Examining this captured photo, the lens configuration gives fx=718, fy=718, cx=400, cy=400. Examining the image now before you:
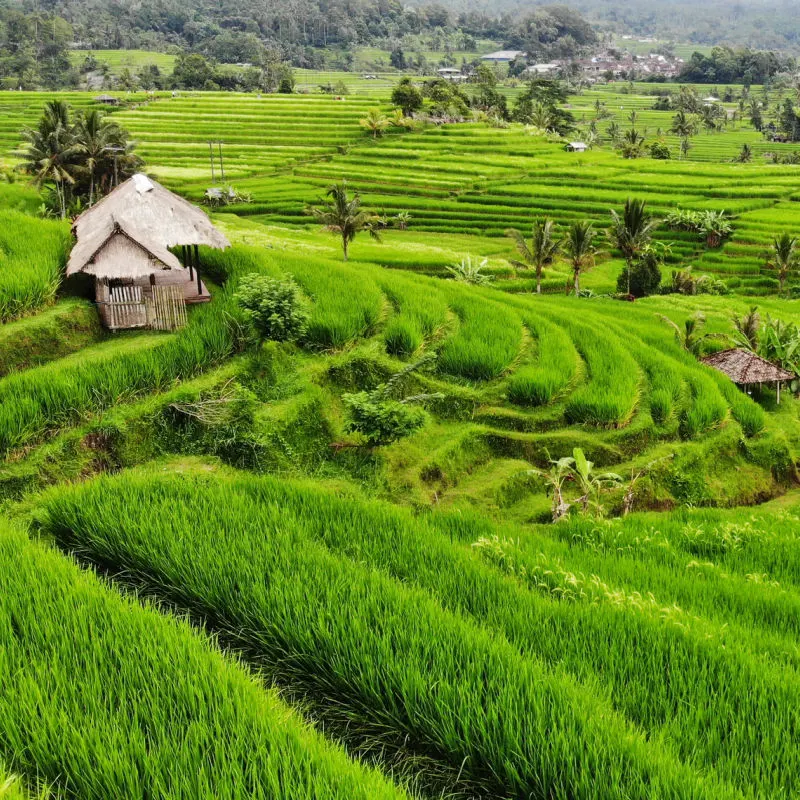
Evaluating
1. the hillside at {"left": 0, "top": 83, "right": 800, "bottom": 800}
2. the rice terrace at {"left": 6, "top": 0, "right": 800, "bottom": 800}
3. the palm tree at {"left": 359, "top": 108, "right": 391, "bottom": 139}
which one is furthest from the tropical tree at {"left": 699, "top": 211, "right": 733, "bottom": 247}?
the palm tree at {"left": 359, "top": 108, "right": 391, "bottom": 139}

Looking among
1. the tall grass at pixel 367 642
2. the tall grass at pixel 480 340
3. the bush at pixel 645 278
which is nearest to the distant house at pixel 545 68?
the bush at pixel 645 278

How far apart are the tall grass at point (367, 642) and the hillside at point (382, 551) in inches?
0.7

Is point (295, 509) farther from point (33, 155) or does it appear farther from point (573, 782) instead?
point (33, 155)

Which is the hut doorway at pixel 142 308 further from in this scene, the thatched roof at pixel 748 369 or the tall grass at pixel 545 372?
the thatched roof at pixel 748 369

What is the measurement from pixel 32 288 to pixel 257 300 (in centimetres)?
284

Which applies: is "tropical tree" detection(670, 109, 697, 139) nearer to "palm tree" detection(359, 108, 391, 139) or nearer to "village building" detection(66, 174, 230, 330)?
"palm tree" detection(359, 108, 391, 139)

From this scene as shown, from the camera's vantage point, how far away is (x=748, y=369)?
1278 centimetres

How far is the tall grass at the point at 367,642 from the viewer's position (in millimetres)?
A: 3059

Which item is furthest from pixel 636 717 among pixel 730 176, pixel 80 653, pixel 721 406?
pixel 730 176

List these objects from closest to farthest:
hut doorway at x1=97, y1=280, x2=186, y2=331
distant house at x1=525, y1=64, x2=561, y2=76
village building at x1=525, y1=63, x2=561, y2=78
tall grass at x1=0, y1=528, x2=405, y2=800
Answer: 1. tall grass at x1=0, y1=528, x2=405, y2=800
2. hut doorway at x1=97, y1=280, x2=186, y2=331
3. village building at x1=525, y1=63, x2=561, y2=78
4. distant house at x1=525, y1=64, x2=561, y2=76

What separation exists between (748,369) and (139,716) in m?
12.2

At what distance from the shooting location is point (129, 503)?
17.6 ft

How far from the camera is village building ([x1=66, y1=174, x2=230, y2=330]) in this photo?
30.6 feet

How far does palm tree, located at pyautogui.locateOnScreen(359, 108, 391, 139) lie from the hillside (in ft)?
110
